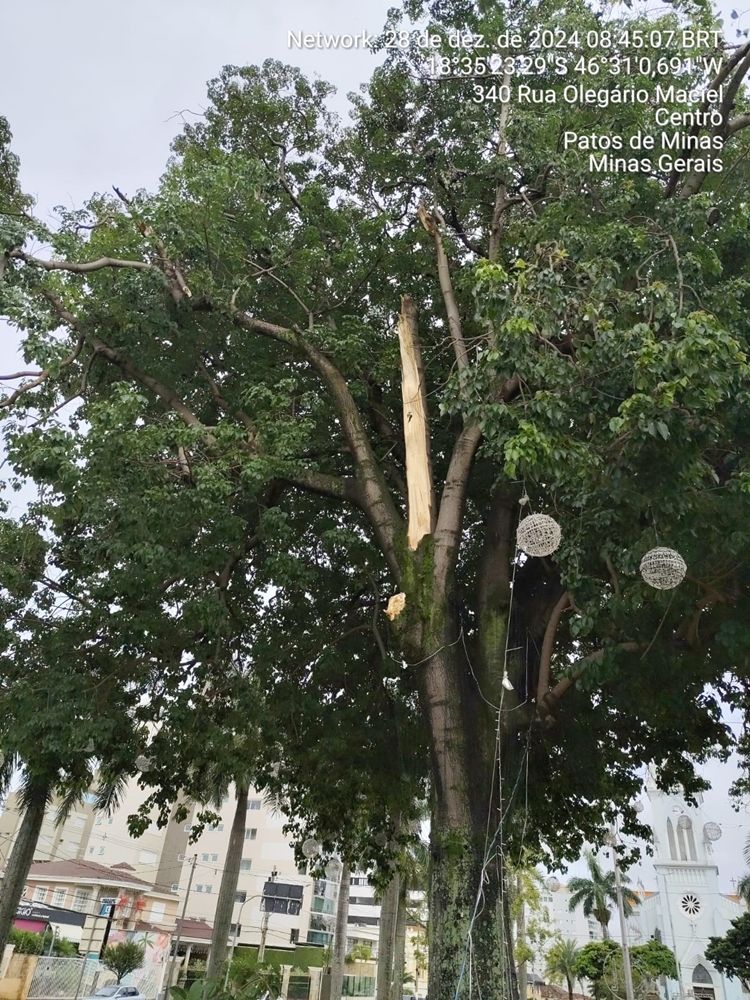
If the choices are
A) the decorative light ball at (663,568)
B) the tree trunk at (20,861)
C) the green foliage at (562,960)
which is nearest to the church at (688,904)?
the green foliage at (562,960)

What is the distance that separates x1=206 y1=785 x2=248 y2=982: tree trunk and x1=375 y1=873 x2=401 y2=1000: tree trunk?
3673mm

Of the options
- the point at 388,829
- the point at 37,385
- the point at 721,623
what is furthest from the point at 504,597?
the point at 37,385

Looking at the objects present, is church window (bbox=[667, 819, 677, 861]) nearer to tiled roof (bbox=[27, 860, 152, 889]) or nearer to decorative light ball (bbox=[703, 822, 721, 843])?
decorative light ball (bbox=[703, 822, 721, 843])

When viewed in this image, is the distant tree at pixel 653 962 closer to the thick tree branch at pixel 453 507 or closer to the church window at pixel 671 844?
the church window at pixel 671 844

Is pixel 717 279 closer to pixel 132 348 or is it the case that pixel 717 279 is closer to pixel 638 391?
pixel 638 391

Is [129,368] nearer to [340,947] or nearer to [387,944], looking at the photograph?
[387,944]

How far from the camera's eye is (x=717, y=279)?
6.44 m

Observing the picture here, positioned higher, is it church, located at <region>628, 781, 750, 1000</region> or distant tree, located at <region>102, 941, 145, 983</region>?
church, located at <region>628, 781, 750, 1000</region>

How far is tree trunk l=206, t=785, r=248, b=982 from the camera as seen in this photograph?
46.8 ft

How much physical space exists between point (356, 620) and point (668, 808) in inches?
1363

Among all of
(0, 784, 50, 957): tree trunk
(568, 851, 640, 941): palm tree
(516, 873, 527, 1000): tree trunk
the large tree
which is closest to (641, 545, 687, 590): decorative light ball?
the large tree

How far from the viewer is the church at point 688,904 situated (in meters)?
33.6

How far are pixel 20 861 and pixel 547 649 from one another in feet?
29.4

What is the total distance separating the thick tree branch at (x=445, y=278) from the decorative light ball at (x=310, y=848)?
7.06 m
